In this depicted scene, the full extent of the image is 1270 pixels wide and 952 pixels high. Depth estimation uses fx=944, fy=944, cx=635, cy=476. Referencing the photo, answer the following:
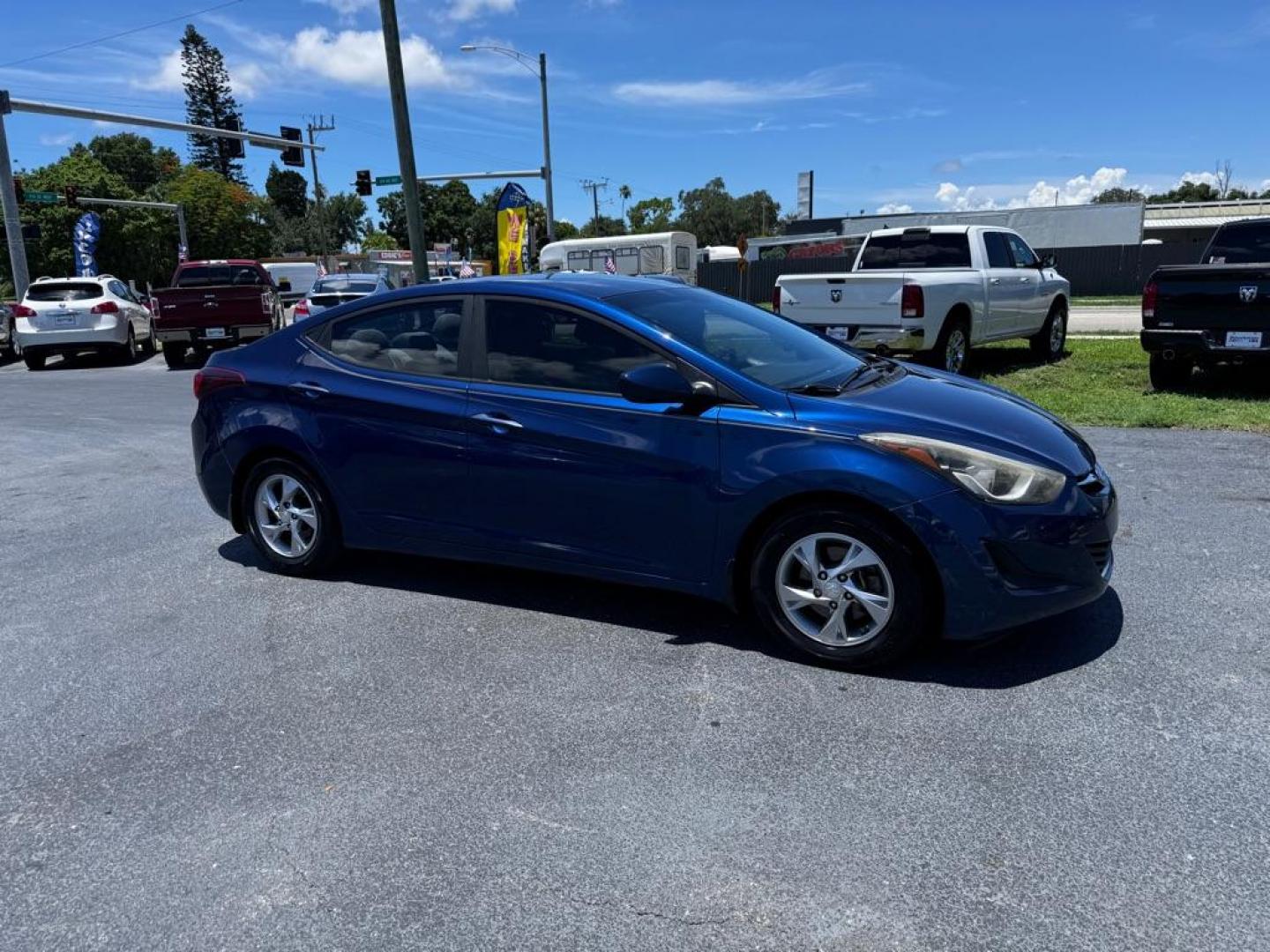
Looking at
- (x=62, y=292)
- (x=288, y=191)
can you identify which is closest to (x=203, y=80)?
(x=288, y=191)

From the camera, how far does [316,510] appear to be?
5.08 m

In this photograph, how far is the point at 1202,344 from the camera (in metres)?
9.03

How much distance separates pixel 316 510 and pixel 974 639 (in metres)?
3.37

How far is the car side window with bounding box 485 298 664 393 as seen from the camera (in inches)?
168

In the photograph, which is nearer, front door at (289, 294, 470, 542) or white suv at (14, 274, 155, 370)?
front door at (289, 294, 470, 542)

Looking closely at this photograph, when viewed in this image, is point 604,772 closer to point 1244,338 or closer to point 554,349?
point 554,349

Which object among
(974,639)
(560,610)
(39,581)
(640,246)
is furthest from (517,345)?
(640,246)

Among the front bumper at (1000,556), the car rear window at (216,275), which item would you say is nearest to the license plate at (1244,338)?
the front bumper at (1000,556)

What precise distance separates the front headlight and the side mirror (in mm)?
766

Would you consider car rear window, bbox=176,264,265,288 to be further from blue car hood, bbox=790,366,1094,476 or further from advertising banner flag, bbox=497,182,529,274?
blue car hood, bbox=790,366,1094,476

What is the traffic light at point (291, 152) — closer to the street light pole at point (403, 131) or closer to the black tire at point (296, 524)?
the street light pole at point (403, 131)

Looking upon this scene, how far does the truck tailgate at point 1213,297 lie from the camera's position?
8.63 metres

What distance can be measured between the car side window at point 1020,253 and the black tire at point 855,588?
33.6ft

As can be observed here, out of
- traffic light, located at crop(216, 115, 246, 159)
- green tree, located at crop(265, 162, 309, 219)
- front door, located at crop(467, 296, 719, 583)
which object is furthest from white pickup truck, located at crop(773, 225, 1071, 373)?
green tree, located at crop(265, 162, 309, 219)
